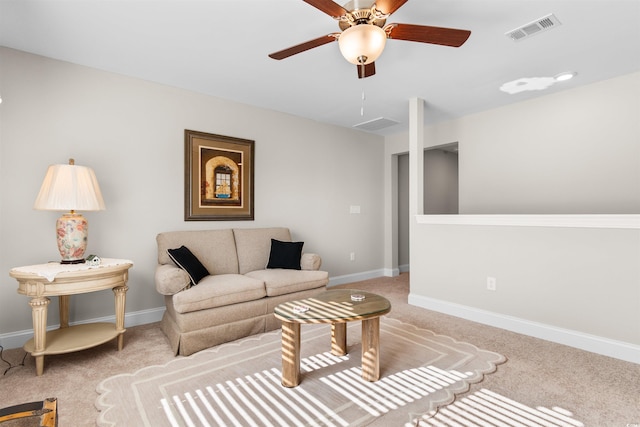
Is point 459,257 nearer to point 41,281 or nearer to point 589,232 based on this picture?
point 589,232

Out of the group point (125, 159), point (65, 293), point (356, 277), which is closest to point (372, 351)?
point (65, 293)

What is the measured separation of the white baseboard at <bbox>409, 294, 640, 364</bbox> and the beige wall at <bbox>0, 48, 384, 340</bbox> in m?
1.83

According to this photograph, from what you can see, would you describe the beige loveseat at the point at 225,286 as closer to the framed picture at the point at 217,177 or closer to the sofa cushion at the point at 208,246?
the sofa cushion at the point at 208,246

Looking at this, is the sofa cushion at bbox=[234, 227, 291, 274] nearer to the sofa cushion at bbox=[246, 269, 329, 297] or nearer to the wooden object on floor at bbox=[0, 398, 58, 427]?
the sofa cushion at bbox=[246, 269, 329, 297]

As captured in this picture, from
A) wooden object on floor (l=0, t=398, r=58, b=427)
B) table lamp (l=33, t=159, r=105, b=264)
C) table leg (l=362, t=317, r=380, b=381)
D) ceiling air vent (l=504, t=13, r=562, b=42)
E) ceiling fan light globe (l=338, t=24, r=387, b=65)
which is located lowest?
table leg (l=362, t=317, r=380, b=381)

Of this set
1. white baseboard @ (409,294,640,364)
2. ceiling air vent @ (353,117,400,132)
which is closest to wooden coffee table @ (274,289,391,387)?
white baseboard @ (409,294,640,364)

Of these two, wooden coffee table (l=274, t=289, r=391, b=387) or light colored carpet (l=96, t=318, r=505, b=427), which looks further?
wooden coffee table (l=274, t=289, r=391, b=387)

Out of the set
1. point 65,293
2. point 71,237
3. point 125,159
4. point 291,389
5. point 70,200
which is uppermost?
point 125,159

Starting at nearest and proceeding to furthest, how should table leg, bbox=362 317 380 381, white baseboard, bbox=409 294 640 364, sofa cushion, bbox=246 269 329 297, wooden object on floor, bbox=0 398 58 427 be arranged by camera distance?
wooden object on floor, bbox=0 398 58 427
table leg, bbox=362 317 380 381
white baseboard, bbox=409 294 640 364
sofa cushion, bbox=246 269 329 297

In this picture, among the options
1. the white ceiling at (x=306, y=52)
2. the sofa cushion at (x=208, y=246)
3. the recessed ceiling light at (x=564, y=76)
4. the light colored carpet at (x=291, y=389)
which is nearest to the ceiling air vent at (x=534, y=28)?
the white ceiling at (x=306, y=52)

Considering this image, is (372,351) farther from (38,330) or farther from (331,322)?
(38,330)

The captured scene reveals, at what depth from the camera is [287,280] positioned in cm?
316

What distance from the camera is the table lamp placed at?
2371mm

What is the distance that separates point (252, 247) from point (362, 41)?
2534 mm
